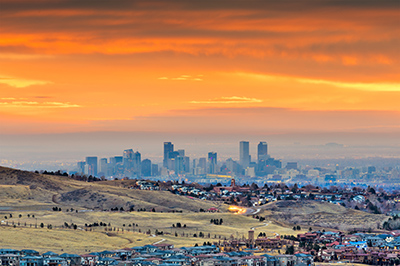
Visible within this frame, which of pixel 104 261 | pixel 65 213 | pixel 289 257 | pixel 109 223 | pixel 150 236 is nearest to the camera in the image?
pixel 104 261

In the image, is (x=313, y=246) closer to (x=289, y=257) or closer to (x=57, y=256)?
(x=289, y=257)

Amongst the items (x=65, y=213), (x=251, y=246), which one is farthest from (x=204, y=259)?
(x=65, y=213)

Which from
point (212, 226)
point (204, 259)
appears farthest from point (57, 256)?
point (212, 226)

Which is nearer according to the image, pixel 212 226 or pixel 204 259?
pixel 204 259

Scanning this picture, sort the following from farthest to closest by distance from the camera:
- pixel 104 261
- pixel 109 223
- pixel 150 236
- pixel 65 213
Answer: pixel 65 213 → pixel 109 223 → pixel 150 236 → pixel 104 261

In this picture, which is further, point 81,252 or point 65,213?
point 65,213

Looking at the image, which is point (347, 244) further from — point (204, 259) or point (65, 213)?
point (65, 213)

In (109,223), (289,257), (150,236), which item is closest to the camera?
(289,257)

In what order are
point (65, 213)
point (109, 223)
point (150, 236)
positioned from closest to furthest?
point (150, 236), point (109, 223), point (65, 213)
